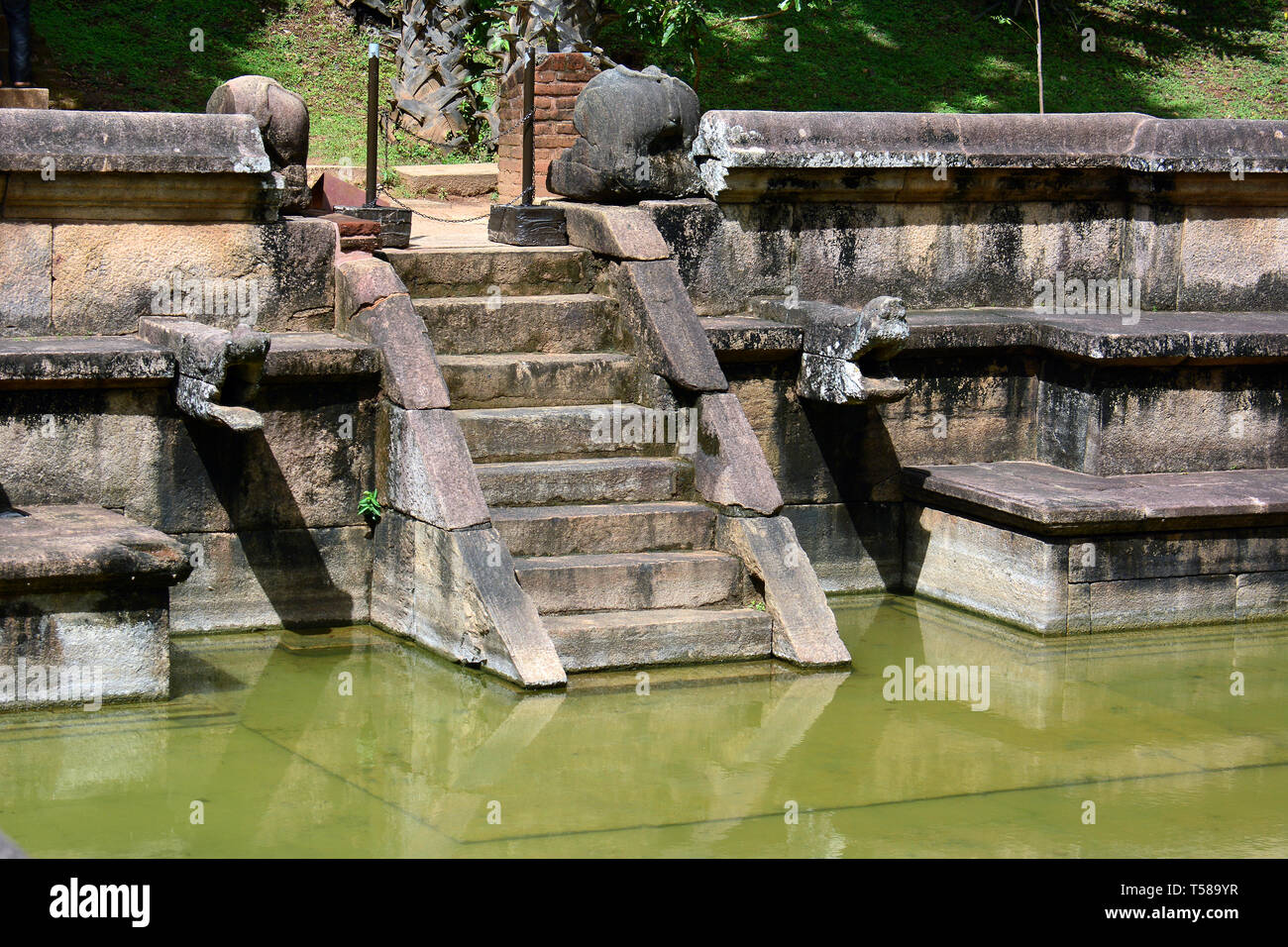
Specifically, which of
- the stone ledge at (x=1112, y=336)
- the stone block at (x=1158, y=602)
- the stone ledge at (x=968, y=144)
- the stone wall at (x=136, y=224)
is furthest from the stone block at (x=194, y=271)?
the stone block at (x=1158, y=602)

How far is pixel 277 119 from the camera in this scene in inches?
265

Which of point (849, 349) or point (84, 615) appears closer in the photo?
point (84, 615)

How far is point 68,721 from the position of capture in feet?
17.6

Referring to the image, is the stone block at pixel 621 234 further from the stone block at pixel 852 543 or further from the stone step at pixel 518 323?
the stone block at pixel 852 543

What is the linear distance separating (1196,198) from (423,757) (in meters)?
4.89

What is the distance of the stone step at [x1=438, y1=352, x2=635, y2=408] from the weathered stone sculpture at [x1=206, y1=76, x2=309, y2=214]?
3.19 feet

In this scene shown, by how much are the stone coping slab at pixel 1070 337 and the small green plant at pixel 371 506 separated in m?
1.61

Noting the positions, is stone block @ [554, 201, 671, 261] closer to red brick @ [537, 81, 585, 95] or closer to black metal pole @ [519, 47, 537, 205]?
black metal pole @ [519, 47, 537, 205]

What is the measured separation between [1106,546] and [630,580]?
2.07m

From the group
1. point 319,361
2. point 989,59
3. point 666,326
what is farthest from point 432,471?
point 989,59

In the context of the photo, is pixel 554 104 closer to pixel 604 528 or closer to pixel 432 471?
pixel 604 528

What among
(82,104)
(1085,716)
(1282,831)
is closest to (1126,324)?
(1085,716)

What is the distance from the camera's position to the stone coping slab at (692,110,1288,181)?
725 centimetres

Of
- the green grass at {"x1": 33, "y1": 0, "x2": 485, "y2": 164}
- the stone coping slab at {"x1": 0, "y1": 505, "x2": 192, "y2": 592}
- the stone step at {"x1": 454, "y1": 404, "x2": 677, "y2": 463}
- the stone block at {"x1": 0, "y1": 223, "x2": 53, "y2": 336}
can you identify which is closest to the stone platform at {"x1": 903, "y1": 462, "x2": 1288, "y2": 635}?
the stone step at {"x1": 454, "y1": 404, "x2": 677, "y2": 463}
